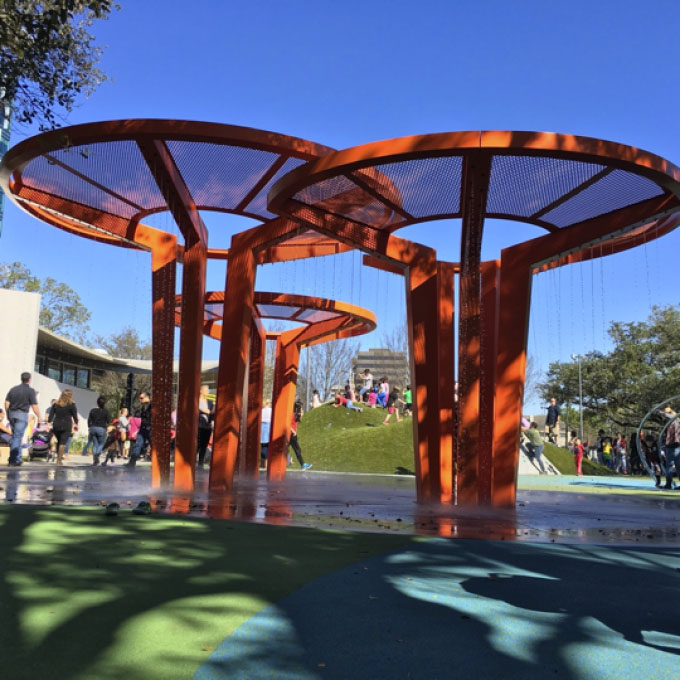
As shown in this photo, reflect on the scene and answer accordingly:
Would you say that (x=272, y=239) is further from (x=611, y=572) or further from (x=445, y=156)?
(x=611, y=572)

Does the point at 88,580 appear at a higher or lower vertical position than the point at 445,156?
lower

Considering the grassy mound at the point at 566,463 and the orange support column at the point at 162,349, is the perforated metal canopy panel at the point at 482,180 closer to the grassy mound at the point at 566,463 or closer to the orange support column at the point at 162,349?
the orange support column at the point at 162,349

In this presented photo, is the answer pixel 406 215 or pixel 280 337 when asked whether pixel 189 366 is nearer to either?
pixel 406 215

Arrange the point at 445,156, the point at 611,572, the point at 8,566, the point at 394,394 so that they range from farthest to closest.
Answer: the point at 394,394, the point at 445,156, the point at 611,572, the point at 8,566

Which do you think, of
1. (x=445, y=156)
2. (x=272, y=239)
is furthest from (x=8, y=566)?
(x=272, y=239)

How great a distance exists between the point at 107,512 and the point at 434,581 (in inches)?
140

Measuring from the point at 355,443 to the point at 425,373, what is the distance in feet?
40.0

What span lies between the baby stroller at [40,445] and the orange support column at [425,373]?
12150 mm

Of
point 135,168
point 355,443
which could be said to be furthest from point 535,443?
point 135,168

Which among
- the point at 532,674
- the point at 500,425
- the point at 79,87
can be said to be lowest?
the point at 532,674

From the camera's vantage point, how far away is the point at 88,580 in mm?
3969

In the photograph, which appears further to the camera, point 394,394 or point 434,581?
point 394,394

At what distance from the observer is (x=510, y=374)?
10.1 meters

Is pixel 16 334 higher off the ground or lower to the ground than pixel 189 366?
higher
